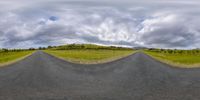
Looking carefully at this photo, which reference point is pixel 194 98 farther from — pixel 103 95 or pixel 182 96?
pixel 103 95

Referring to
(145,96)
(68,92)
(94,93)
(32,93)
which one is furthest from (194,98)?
(32,93)

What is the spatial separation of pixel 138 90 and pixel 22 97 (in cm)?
572

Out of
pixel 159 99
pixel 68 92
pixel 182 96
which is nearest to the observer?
pixel 159 99

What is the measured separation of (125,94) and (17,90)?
556 centimetres

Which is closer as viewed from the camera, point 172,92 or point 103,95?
point 103,95

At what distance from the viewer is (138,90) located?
57.8ft

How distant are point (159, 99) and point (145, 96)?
2.99 ft

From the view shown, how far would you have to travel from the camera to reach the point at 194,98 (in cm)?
1520

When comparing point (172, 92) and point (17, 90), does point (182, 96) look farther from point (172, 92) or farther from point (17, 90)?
point (17, 90)

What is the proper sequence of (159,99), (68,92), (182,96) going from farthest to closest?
1. (68,92)
2. (182,96)
3. (159,99)

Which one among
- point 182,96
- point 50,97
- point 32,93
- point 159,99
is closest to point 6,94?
point 32,93

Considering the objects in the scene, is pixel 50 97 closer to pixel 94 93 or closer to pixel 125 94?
pixel 94 93

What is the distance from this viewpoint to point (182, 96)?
15859mm

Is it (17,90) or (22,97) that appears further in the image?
(17,90)
